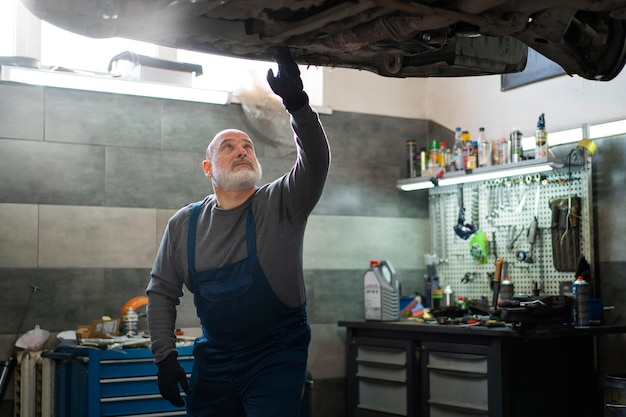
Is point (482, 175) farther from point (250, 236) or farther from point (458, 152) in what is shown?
point (250, 236)

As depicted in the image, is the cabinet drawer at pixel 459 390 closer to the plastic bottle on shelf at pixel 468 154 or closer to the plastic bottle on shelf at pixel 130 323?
the plastic bottle on shelf at pixel 468 154

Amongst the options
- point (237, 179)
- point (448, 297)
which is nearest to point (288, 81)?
point (237, 179)

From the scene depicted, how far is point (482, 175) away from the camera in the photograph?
4.82 metres

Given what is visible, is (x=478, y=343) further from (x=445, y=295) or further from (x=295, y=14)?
(x=295, y=14)

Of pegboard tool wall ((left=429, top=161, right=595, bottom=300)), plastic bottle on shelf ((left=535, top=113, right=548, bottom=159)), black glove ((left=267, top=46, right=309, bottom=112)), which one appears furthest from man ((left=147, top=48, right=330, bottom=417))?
pegboard tool wall ((left=429, top=161, right=595, bottom=300))

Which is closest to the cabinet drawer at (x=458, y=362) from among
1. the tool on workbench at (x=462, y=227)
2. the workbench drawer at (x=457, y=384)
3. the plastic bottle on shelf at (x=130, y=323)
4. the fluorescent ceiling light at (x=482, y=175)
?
the workbench drawer at (x=457, y=384)

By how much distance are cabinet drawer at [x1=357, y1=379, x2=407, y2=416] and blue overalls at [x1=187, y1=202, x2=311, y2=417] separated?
1819 mm

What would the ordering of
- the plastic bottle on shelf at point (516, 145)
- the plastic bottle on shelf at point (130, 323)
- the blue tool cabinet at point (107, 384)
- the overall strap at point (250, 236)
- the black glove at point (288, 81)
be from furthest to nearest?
the plastic bottle on shelf at point (516, 145) → the plastic bottle on shelf at point (130, 323) → the blue tool cabinet at point (107, 384) → the overall strap at point (250, 236) → the black glove at point (288, 81)

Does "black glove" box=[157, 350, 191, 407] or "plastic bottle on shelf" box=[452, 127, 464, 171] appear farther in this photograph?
"plastic bottle on shelf" box=[452, 127, 464, 171]

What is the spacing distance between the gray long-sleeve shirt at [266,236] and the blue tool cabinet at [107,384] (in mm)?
817

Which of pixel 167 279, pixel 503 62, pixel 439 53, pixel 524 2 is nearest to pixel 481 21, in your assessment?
pixel 524 2

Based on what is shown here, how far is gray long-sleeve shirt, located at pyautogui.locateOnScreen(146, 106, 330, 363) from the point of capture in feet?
9.85

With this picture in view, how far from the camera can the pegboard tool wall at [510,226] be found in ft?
14.8

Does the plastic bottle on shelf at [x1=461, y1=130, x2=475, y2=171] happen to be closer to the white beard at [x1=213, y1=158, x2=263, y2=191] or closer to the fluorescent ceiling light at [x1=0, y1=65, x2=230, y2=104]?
the fluorescent ceiling light at [x1=0, y1=65, x2=230, y2=104]
